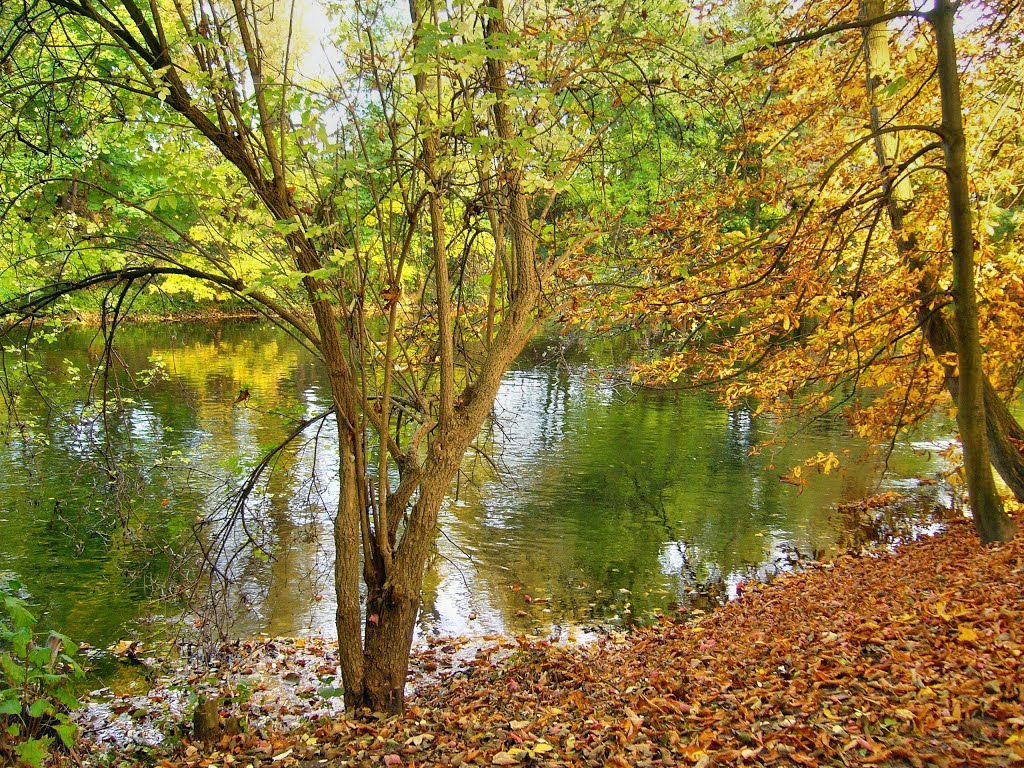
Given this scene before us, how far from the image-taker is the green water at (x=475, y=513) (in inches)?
301

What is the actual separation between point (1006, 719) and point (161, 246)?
16.7 feet

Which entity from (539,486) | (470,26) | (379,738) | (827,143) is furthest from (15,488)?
(827,143)

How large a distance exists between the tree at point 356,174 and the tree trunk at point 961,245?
1.92 metres

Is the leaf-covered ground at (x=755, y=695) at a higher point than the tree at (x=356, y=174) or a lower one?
lower

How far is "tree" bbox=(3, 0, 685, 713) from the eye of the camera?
411cm

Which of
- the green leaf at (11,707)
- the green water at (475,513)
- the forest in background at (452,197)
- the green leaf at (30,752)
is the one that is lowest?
the green water at (475,513)

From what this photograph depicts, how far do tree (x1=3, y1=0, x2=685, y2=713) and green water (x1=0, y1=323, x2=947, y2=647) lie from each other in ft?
2.41

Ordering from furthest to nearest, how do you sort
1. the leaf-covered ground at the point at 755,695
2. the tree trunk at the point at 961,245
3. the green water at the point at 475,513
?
the green water at the point at 475,513, the tree trunk at the point at 961,245, the leaf-covered ground at the point at 755,695

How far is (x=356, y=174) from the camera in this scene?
432 centimetres

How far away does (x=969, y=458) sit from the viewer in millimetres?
5680

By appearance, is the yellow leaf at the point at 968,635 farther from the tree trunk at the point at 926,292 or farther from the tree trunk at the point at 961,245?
the tree trunk at the point at 926,292

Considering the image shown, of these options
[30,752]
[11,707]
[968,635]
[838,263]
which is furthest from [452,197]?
[968,635]

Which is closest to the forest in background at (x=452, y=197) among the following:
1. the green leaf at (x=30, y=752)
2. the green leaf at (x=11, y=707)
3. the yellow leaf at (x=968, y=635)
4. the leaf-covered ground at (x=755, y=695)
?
the leaf-covered ground at (x=755, y=695)

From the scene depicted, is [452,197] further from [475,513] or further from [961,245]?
[475,513]
